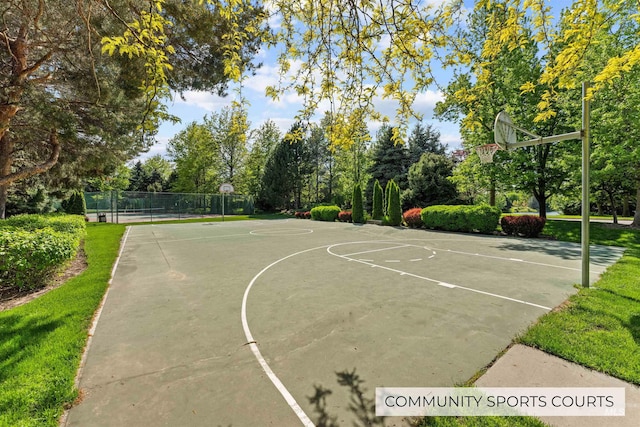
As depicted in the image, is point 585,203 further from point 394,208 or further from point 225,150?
point 225,150

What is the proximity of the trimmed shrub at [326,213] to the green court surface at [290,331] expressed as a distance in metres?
17.2

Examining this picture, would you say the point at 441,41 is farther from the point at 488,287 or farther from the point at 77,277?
the point at 77,277

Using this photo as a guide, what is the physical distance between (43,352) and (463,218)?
1622 centimetres

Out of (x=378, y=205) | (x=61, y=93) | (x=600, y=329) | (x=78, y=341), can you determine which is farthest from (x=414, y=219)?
(x=61, y=93)

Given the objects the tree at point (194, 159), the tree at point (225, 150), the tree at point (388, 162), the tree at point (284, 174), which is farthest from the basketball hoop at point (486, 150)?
the tree at point (194, 159)

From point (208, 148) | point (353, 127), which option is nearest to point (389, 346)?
point (353, 127)

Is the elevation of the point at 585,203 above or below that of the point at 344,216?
above

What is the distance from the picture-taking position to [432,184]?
23.4 metres

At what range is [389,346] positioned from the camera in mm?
3533

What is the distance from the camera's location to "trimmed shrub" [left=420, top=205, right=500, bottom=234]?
14.3 m

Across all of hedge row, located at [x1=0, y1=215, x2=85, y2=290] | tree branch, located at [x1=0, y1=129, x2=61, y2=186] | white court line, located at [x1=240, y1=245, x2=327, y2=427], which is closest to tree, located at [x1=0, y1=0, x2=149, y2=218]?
tree branch, located at [x1=0, y1=129, x2=61, y2=186]

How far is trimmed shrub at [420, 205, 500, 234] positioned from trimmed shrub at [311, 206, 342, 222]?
9.44 m

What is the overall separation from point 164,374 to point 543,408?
3.65 meters

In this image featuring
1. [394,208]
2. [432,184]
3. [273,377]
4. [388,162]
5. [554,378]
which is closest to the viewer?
[554,378]
